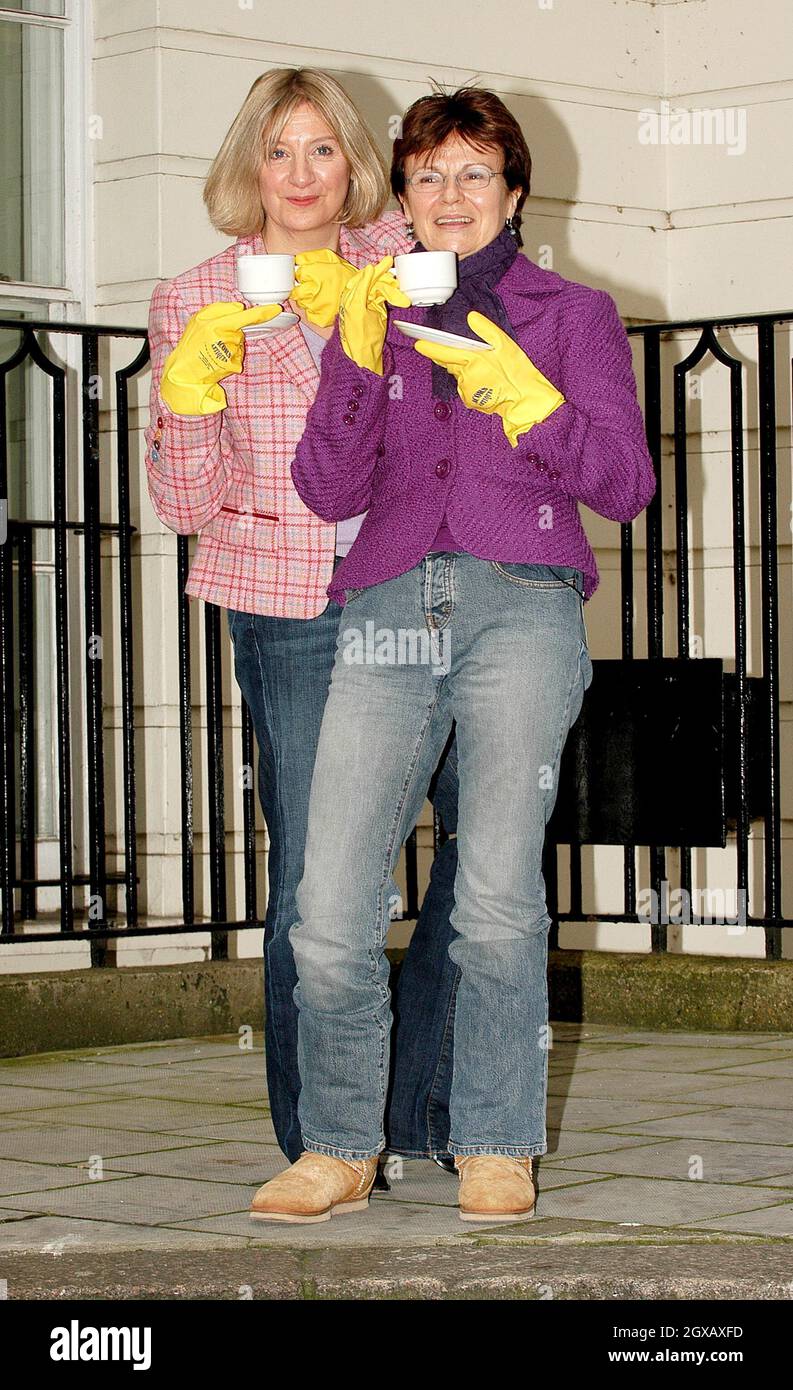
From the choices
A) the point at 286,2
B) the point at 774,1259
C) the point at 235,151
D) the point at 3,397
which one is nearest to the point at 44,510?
the point at 3,397

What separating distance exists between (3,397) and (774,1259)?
3.32 m

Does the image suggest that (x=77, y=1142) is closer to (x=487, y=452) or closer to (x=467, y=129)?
(x=487, y=452)

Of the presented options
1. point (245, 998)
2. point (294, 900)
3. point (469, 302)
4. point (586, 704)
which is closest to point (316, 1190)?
point (294, 900)

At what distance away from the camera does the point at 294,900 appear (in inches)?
156

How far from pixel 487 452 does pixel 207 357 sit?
50 cm

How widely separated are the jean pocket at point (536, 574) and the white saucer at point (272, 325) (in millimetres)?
543

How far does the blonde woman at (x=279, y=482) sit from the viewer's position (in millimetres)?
3898

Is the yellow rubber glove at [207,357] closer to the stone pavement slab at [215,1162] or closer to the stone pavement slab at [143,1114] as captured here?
the stone pavement slab at [215,1162]

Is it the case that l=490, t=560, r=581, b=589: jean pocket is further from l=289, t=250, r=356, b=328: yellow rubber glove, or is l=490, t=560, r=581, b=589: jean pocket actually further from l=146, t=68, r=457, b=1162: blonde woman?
l=289, t=250, r=356, b=328: yellow rubber glove

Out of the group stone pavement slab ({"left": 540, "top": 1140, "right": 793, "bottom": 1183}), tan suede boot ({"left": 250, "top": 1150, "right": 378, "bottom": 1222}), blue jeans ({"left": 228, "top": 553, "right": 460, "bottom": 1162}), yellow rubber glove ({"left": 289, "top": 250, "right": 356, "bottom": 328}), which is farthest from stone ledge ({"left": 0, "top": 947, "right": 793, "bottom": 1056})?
yellow rubber glove ({"left": 289, "top": 250, "right": 356, "bottom": 328})

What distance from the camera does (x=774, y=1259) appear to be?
10.9ft

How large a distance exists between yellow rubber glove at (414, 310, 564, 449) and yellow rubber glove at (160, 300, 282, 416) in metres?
0.34

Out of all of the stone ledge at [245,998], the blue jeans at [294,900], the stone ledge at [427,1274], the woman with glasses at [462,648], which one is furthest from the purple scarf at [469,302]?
the stone ledge at [245,998]

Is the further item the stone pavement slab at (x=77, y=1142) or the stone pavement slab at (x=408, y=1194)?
the stone pavement slab at (x=77, y=1142)
